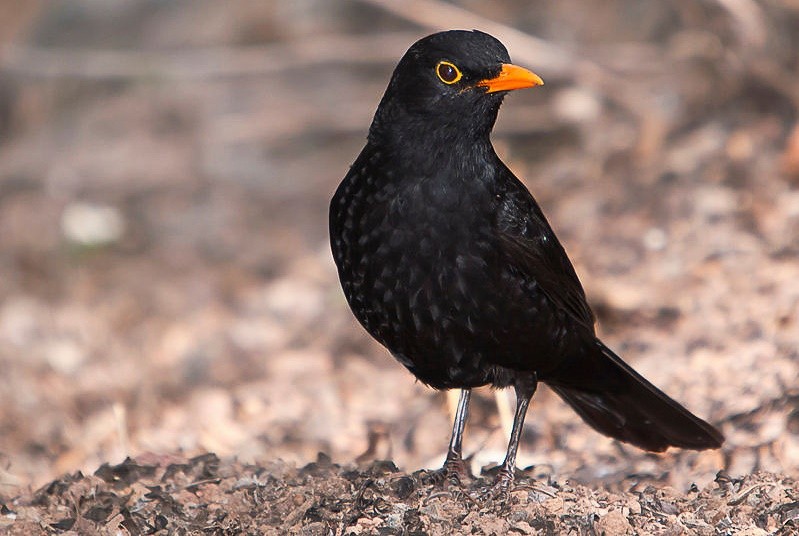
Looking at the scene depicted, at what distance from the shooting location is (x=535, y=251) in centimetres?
488

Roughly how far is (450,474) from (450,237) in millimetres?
1057

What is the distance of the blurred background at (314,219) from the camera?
22.2 ft

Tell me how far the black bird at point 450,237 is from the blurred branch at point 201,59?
5.13 metres

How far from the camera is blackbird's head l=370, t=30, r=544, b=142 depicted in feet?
15.4

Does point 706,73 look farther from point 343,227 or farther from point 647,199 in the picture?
point 343,227

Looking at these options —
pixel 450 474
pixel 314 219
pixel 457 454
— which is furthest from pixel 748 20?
pixel 450 474

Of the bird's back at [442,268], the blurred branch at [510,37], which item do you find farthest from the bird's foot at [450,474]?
the blurred branch at [510,37]

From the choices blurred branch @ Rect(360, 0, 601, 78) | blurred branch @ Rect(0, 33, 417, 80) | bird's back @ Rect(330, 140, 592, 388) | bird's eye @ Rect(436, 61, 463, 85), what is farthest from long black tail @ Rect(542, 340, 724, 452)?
blurred branch @ Rect(0, 33, 417, 80)

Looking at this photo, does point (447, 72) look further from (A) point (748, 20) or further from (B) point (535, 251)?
(A) point (748, 20)

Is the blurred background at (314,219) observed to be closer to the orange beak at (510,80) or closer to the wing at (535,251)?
the wing at (535,251)

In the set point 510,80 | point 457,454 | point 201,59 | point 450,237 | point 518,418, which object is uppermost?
point 201,59

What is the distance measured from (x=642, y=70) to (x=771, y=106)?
1.46 m

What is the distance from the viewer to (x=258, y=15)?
36.4 feet

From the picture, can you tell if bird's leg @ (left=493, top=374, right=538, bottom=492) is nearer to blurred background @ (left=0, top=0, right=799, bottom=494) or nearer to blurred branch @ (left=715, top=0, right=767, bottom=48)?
blurred background @ (left=0, top=0, right=799, bottom=494)
